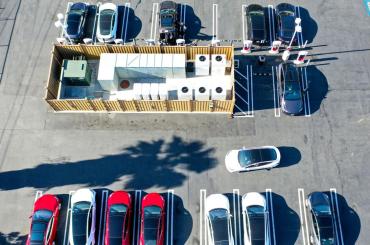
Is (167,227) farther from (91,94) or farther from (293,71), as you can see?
(293,71)

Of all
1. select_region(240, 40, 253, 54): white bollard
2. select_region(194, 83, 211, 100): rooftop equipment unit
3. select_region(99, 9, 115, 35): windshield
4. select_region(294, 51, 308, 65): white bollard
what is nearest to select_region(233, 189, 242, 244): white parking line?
select_region(194, 83, 211, 100): rooftop equipment unit

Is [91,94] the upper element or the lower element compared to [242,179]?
upper

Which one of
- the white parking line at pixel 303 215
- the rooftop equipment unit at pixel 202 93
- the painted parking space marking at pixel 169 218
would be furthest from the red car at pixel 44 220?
the white parking line at pixel 303 215

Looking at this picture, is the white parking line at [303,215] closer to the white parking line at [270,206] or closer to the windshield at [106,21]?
the white parking line at [270,206]

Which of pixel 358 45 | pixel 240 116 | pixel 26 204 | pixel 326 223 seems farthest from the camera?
pixel 358 45

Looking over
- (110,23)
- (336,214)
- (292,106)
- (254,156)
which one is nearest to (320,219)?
(336,214)

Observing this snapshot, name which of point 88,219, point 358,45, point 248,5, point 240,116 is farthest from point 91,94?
point 358,45
